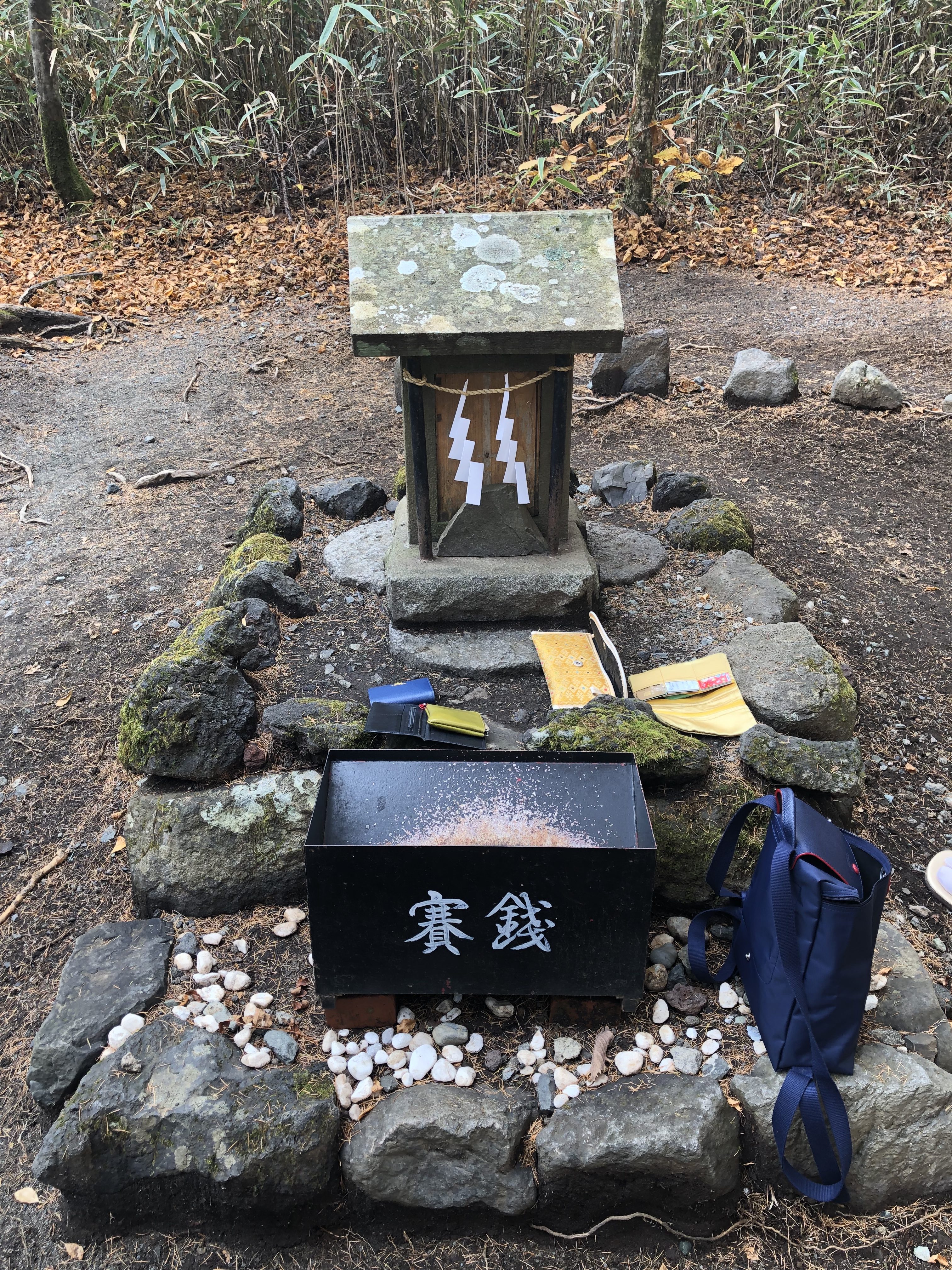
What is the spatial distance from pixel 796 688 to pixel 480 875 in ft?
5.35

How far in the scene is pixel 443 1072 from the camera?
230cm

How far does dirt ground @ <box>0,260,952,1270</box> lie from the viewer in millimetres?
2186

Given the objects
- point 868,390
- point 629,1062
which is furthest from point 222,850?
point 868,390

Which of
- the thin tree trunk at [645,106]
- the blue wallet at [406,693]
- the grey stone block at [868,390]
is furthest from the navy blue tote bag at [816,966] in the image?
the thin tree trunk at [645,106]

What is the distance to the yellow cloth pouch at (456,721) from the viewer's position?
299cm

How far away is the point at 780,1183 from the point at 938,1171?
403 millimetres

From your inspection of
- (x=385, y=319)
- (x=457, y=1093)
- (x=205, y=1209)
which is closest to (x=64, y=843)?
(x=205, y=1209)

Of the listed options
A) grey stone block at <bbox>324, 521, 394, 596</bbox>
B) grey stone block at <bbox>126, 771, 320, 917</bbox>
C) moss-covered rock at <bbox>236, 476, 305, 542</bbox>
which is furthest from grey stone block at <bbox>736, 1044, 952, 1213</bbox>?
moss-covered rock at <bbox>236, 476, 305, 542</bbox>

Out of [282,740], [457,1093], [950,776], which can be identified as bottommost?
[950,776]

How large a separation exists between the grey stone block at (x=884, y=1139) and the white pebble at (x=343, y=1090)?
1.02 meters

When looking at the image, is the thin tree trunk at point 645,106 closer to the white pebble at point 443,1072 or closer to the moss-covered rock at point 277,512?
the moss-covered rock at point 277,512

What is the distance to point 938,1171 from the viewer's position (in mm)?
2211

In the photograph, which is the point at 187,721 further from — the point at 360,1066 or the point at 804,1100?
the point at 804,1100

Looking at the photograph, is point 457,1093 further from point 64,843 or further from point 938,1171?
point 64,843
